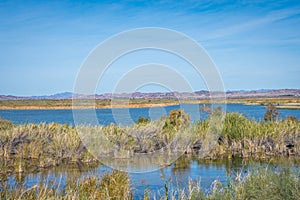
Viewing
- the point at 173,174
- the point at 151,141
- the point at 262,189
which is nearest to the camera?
the point at 262,189

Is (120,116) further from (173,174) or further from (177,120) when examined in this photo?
(173,174)

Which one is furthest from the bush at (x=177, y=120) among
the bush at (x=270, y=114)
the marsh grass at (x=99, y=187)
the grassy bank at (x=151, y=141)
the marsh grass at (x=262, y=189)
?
the marsh grass at (x=262, y=189)

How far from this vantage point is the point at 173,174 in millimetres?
15133

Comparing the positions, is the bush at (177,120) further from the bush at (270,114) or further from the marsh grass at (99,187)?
the marsh grass at (99,187)

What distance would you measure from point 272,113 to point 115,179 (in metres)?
20.1

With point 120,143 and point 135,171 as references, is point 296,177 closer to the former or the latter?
point 135,171

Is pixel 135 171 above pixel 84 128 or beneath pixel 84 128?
beneath

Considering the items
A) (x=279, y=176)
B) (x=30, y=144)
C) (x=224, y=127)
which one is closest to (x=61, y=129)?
Result: (x=30, y=144)

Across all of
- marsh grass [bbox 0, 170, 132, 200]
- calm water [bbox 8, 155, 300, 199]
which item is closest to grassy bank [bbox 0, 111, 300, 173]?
calm water [bbox 8, 155, 300, 199]

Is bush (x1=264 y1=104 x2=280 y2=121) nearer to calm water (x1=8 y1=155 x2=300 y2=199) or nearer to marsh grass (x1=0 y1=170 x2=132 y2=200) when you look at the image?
calm water (x1=8 y1=155 x2=300 y2=199)

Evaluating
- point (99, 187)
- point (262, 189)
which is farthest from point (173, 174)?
point (262, 189)

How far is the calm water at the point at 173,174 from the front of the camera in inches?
524

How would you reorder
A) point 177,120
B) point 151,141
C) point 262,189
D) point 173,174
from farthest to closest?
1. point 177,120
2. point 151,141
3. point 173,174
4. point 262,189

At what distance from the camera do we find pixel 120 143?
1894 cm
